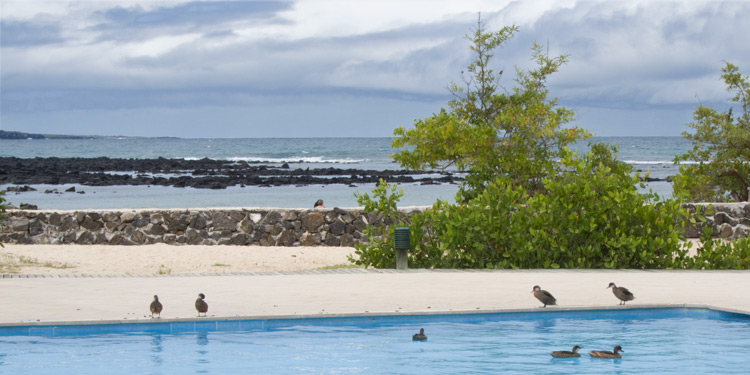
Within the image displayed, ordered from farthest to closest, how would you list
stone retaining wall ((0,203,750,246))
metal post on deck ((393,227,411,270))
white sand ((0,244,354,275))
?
stone retaining wall ((0,203,750,246)), white sand ((0,244,354,275)), metal post on deck ((393,227,411,270))

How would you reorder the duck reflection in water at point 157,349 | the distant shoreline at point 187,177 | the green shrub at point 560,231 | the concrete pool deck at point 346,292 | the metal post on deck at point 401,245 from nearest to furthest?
the duck reflection in water at point 157,349 < the concrete pool deck at point 346,292 < the metal post on deck at point 401,245 < the green shrub at point 560,231 < the distant shoreline at point 187,177

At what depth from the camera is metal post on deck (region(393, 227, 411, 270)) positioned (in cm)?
1253

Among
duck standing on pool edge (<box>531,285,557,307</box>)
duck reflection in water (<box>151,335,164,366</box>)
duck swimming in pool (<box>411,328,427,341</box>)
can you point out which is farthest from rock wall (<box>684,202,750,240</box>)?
duck reflection in water (<box>151,335,164,366</box>)

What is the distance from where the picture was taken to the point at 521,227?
13.0 meters

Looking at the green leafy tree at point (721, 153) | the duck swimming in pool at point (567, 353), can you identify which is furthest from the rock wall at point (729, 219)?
the duck swimming in pool at point (567, 353)

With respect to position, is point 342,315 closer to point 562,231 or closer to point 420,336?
point 420,336

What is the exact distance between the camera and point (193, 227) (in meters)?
17.7

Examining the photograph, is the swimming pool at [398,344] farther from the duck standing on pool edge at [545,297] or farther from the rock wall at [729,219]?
the rock wall at [729,219]

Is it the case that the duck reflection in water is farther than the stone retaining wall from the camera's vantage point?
No

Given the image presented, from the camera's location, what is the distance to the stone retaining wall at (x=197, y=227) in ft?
58.0

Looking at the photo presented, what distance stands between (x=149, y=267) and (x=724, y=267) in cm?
910

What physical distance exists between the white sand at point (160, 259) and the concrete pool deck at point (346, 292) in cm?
244

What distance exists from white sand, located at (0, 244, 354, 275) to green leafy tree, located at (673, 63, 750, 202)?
9.13 metres

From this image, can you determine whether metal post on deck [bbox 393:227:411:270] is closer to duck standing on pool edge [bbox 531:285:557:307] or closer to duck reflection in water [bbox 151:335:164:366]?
duck standing on pool edge [bbox 531:285:557:307]
